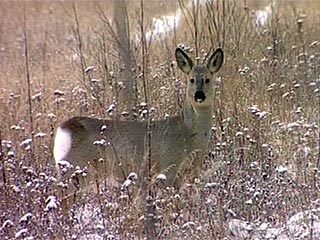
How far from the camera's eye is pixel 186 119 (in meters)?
6.25

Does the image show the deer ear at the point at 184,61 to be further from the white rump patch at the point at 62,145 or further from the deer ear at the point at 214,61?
the white rump patch at the point at 62,145

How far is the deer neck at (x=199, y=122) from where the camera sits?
6.20m

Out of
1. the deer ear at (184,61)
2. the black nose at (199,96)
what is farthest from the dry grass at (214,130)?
the deer ear at (184,61)

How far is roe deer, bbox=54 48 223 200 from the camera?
5.89 m

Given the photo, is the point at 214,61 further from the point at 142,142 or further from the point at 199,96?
the point at 142,142

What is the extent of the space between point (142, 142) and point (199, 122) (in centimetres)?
52

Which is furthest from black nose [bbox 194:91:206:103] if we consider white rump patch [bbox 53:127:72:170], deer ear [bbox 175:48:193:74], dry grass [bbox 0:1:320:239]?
white rump patch [bbox 53:127:72:170]

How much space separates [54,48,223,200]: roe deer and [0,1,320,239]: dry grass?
0.17 metres

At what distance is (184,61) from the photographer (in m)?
6.23

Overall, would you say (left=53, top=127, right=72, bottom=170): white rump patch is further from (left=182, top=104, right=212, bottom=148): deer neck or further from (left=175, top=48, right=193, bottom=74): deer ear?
(left=175, top=48, right=193, bottom=74): deer ear

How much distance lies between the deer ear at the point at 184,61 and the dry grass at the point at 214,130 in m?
0.70

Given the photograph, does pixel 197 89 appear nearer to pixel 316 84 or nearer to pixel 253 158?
pixel 253 158

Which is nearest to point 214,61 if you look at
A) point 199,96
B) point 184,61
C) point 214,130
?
point 184,61

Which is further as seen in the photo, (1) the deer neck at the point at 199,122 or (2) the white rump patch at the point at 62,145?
(1) the deer neck at the point at 199,122
